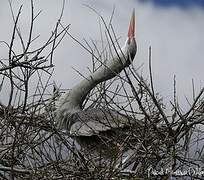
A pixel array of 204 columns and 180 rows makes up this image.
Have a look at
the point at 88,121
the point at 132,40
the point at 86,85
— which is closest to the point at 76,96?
the point at 86,85

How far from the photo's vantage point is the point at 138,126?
11.2 ft

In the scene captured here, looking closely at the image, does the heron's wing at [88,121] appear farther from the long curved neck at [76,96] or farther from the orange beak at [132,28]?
the orange beak at [132,28]

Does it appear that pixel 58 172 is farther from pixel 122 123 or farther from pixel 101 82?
pixel 101 82

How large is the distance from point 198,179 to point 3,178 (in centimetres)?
→ 155

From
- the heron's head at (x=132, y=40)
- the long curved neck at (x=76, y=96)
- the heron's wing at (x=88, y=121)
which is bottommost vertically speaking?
the heron's wing at (x=88, y=121)

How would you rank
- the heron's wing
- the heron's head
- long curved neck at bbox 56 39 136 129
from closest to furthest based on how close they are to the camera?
the heron's wing < long curved neck at bbox 56 39 136 129 < the heron's head

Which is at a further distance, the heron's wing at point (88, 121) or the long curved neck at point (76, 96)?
the long curved neck at point (76, 96)

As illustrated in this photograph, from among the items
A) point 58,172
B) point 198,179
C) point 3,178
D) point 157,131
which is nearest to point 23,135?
point 3,178

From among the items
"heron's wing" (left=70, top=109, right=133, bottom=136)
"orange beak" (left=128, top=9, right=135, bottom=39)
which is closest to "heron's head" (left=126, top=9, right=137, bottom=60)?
"orange beak" (left=128, top=9, right=135, bottom=39)

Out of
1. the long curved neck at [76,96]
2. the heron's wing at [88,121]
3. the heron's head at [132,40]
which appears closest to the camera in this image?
the heron's wing at [88,121]

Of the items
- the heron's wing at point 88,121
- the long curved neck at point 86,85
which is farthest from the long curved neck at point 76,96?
the heron's wing at point 88,121

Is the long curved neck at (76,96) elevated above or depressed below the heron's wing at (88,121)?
above

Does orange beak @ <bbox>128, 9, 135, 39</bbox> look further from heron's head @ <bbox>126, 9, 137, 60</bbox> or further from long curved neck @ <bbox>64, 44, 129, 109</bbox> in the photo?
long curved neck @ <bbox>64, 44, 129, 109</bbox>

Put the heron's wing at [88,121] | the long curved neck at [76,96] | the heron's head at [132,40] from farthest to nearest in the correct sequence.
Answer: the heron's head at [132,40] < the long curved neck at [76,96] < the heron's wing at [88,121]
